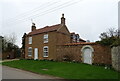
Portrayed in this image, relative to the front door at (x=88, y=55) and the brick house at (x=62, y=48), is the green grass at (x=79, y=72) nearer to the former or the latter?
the brick house at (x=62, y=48)

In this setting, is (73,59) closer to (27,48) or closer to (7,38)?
(27,48)

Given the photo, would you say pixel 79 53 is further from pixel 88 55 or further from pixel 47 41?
pixel 47 41

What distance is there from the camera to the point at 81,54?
2512 centimetres

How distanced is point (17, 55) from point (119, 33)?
31.3 m

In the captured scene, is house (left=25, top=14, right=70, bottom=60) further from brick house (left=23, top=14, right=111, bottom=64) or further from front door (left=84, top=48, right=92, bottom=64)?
front door (left=84, top=48, right=92, bottom=64)

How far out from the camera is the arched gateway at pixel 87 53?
79.0ft

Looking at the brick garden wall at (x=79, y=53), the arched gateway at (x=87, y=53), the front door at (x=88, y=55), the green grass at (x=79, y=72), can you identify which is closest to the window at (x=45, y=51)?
the brick garden wall at (x=79, y=53)

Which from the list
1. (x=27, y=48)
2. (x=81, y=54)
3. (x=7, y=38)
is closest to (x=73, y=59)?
(x=81, y=54)

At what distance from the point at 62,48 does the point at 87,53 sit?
5.38 metres

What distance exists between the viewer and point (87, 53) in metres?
24.5

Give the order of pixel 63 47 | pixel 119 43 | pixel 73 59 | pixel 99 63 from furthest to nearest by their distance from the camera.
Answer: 1. pixel 63 47
2. pixel 73 59
3. pixel 99 63
4. pixel 119 43

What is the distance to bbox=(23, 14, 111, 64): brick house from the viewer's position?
76.5 ft

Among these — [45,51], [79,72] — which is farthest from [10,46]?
[79,72]

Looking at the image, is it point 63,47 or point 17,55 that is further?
point 17,55
